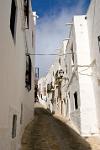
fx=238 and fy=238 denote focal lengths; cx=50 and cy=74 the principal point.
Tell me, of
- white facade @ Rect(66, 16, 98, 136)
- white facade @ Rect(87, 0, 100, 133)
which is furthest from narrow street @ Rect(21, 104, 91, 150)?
white facade @ Rect(87, 0, 100, 133)

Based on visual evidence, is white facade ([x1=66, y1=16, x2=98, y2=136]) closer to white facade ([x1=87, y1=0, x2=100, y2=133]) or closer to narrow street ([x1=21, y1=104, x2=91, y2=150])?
white facade ([x1=87, y1=0, x2=100, y2=133])

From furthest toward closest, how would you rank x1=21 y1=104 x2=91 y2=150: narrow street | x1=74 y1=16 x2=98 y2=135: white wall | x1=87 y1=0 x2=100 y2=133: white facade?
x1=74 y1=16 x2=98 y2=135: white wall
x1=87 y1=0 x2=100 y2=133: white facade
x1=21 y1=104 x2=91 y2=150: narrow street

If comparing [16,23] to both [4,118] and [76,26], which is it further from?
[76,26]

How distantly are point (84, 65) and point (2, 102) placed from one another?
30.1ft

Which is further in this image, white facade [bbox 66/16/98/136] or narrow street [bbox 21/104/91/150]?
white facade [bbox 66/16/98/136]

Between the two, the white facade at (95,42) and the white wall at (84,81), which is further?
the white wall at (84,81)

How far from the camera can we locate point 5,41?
6.06 m

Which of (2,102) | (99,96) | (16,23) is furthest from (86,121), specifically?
(2,102)

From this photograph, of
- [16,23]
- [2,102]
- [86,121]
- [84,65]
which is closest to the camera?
[2,102]

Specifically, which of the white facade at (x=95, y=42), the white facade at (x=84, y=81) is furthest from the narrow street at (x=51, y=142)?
the white facade at (x=95, y=42)

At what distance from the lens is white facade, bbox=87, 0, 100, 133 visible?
488 inches

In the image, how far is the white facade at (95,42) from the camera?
488 inches

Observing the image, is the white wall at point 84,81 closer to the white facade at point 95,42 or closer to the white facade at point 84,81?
the white facade at point 84,81

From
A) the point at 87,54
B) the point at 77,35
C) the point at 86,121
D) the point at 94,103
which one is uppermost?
the point at 77,35
